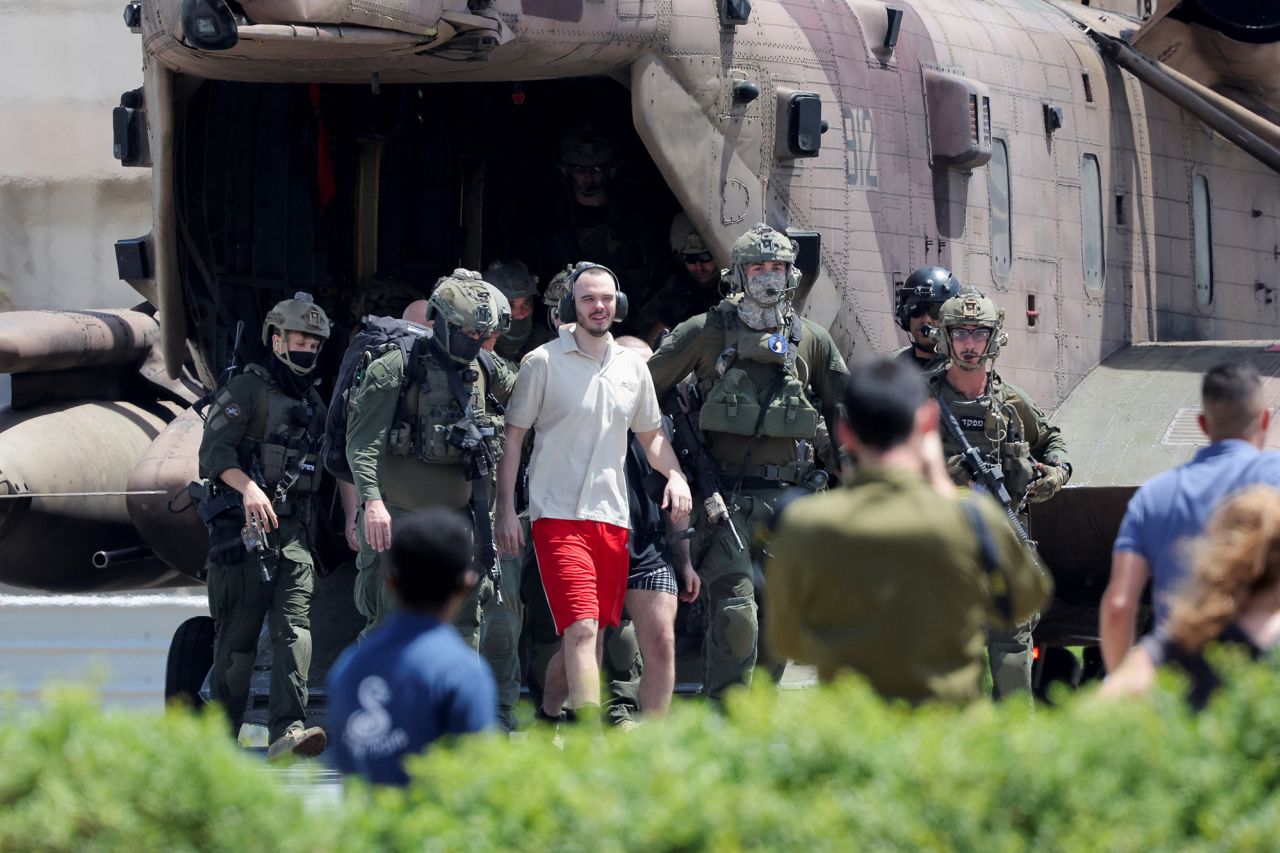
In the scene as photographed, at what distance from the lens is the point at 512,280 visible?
32.5 feet

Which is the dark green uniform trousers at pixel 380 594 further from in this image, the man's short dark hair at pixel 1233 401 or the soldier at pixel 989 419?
the man's short dark hair at pixel 1233 401

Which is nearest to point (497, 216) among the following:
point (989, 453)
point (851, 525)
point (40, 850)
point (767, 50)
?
point (767, 50)

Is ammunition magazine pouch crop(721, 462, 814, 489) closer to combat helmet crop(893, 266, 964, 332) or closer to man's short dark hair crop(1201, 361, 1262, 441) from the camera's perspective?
combat helmet crop(893, 266, 964, 332)

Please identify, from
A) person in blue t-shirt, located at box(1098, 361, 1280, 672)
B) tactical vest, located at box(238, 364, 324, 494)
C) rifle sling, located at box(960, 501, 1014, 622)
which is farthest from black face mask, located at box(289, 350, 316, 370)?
rifle sling, located at box(960, 501, 1014, 622)

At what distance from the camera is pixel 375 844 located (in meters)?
3.88

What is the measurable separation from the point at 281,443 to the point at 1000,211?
155 inches

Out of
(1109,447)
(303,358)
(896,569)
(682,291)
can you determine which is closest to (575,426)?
(303,358)

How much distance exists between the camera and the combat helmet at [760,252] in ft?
27.5

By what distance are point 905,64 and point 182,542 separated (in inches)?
159

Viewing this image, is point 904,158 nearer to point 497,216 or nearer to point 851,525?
point 497,216

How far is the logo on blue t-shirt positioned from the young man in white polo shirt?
3.07 metres

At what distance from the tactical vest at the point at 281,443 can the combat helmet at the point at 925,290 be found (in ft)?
8.34

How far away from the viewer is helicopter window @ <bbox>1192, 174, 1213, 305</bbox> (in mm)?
12266

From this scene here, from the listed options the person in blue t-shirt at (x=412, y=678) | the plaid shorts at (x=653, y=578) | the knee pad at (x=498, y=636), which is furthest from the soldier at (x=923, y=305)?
the person in blue t-shirt at (x=412, y=678)
